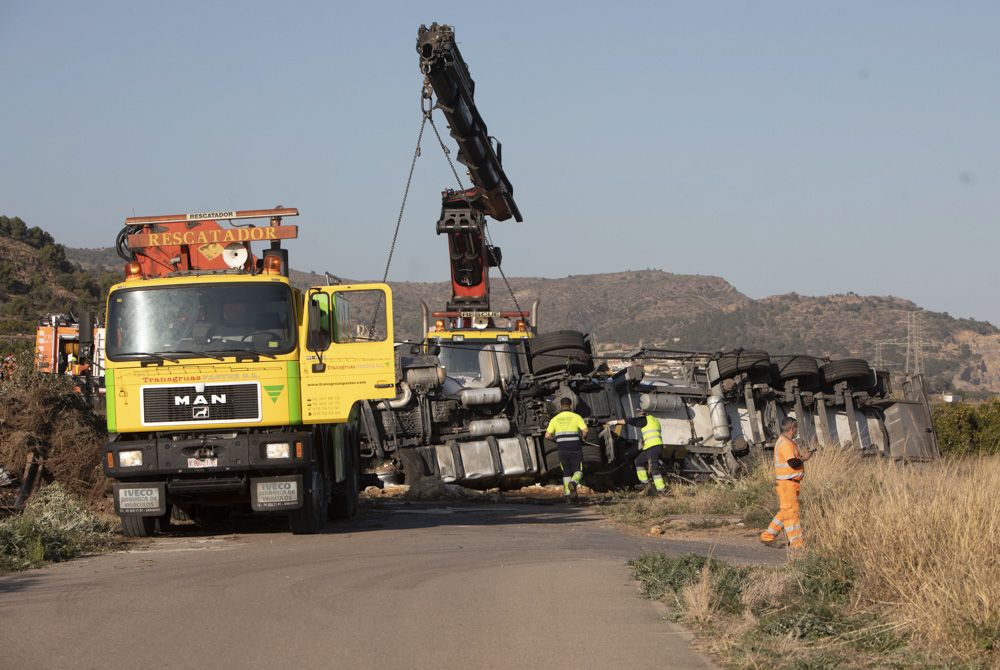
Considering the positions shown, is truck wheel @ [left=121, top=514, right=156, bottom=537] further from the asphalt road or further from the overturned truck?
the overturned truck

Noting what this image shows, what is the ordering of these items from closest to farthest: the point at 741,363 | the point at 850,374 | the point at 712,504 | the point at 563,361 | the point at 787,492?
the point at 787,492
the point at 712,504
the point at 563,361
the point at 741,363
the point at 850,374

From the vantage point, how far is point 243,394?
13.7 metres

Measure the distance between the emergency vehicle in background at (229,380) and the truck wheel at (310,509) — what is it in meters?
0.03

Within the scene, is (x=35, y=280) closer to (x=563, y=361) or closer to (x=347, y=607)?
(x=563, y=361)

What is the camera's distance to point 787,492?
1294 cm

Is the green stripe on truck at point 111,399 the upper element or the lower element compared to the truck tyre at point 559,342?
lower

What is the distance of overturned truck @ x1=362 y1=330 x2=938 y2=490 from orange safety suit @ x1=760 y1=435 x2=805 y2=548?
6.36m

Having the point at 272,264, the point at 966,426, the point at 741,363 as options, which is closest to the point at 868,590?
the point at 272,264

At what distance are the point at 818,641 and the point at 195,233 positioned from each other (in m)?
9.23

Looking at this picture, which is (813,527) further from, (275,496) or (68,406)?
(68,406)

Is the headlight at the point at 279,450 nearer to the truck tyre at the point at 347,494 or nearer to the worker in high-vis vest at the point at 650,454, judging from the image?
the truck tyre at the point at 347,494

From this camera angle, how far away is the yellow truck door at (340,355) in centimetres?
1395

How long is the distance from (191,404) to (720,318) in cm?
10113

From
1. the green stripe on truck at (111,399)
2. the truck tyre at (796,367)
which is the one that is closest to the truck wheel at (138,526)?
the green stripe on truck at (111,399)
